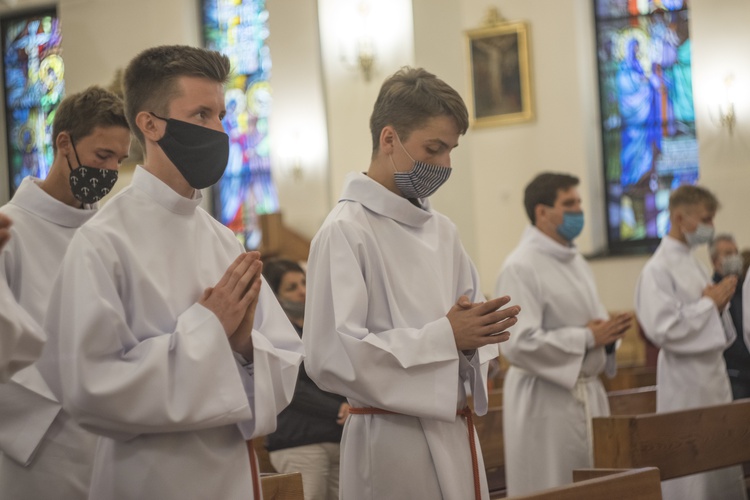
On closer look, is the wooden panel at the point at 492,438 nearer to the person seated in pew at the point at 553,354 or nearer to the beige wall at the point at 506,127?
the person seated in pew at the point at 553,354

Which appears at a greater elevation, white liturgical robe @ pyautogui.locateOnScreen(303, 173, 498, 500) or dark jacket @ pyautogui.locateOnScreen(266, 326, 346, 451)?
white liturgical robe @ pyautogui.locateOnScreen(303, 173, 498, 500)

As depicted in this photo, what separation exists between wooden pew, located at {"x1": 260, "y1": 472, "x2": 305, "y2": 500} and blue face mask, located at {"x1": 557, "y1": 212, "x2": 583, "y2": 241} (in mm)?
2842

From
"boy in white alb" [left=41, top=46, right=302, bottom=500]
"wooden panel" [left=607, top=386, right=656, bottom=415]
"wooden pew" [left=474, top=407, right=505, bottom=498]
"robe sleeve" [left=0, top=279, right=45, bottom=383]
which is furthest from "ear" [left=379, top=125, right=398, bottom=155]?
"wooden panel" [left=607, top=386, right=656, bottom=415]

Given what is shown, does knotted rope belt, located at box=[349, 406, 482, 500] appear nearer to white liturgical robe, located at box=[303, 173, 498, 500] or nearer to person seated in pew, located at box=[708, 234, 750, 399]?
white liturgical robe, located at box=[303, 173, 498, 500]

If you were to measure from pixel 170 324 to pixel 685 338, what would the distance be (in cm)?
460

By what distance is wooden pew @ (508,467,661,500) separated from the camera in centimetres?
317

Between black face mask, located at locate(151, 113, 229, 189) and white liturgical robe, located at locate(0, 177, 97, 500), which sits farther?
white liturgical robe, located at locate(0, 177, 97, 500)

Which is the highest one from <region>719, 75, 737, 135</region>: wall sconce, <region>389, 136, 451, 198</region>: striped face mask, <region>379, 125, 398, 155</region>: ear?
<region>719, 75, 737, 135</region>: wall sconce

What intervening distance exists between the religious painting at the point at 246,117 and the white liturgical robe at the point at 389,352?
38.2 feet

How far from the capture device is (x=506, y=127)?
44.7 feet

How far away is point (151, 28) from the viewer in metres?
15.5

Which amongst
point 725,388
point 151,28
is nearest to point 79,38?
point 151,28

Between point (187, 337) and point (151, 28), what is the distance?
13661mm

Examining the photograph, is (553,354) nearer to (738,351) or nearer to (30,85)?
(738,351)
